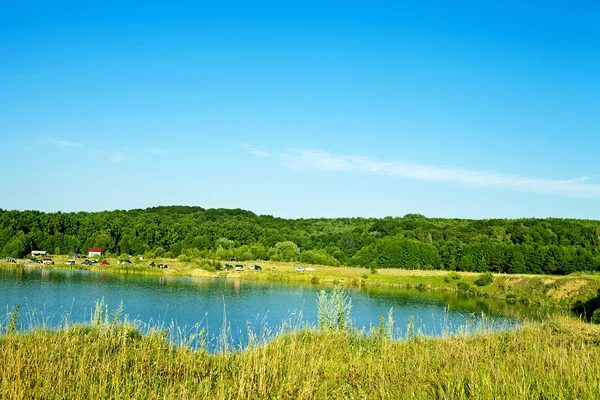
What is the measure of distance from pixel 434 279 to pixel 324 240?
47.1 metres

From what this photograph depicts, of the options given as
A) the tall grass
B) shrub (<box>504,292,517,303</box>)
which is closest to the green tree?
shrub (<box>504,292,517,303</box>)

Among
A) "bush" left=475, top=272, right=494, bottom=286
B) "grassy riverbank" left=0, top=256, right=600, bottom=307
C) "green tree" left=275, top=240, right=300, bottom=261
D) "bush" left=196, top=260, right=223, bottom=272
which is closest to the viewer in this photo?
"grassy riverbank" left=0, top=256, right=600, bottom=307

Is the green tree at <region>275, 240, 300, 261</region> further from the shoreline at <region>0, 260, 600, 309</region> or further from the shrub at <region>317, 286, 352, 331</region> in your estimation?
the shrub at <region>317, 286, 352, 331</region>

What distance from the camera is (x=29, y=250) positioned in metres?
101

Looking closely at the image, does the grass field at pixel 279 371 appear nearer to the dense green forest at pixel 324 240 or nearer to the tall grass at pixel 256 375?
the tall grass at pixel 256 375

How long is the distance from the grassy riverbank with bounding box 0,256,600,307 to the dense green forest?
11.2 meters

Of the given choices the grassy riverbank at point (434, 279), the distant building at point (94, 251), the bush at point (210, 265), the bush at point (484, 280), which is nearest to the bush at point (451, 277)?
the grassy riverbank at point (434, 279)

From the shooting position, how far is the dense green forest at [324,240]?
82.8m

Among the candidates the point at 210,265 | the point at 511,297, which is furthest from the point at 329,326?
the point at 210,265

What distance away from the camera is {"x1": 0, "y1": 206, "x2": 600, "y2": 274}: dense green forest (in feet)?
272

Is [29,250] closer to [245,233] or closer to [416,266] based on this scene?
[245,233]

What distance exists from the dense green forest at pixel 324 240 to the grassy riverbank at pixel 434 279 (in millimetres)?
11202

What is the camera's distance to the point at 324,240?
376ft

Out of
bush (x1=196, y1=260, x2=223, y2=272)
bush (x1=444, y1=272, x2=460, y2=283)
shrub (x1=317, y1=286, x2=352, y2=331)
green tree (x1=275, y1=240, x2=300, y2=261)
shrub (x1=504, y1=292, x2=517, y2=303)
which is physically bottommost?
bush (x1=196, y1=260, x2=223, y2=272)
